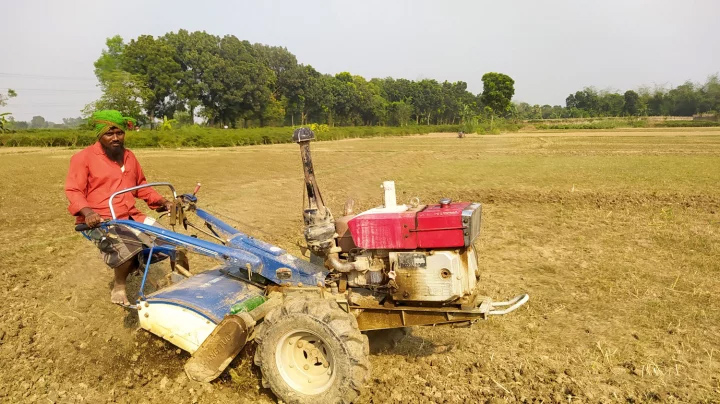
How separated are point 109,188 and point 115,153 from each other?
35cm

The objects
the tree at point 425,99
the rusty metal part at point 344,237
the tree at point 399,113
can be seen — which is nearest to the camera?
the rusty metal part at point 344,237

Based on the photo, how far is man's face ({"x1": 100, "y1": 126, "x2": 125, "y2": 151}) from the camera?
4.68 metres

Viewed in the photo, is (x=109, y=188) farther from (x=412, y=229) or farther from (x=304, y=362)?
(x=412, y=229)

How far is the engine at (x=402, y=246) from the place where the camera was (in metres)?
3.62

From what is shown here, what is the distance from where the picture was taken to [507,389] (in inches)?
153

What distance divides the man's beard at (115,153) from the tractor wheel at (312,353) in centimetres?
240

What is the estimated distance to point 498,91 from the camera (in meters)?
90.0

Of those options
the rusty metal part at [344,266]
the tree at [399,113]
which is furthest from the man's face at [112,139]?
the tree at [399,113]

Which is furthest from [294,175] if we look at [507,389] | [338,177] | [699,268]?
[507,389]

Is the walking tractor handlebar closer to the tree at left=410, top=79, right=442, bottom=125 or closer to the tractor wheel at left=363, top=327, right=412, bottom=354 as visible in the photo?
the tractor wheel at left=363, top=327, right=412, bottom=354

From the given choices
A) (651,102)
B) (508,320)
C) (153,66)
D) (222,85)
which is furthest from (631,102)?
(508,320)

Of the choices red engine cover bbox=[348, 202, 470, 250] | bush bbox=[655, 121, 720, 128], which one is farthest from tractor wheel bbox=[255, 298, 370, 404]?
bush bbox=[655, 121, 720, 128]

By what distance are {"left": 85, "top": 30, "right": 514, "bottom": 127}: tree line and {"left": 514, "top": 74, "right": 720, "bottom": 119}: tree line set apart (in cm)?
4490

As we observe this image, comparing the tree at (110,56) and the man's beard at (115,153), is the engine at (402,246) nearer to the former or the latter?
the man's beard at (115,153)
